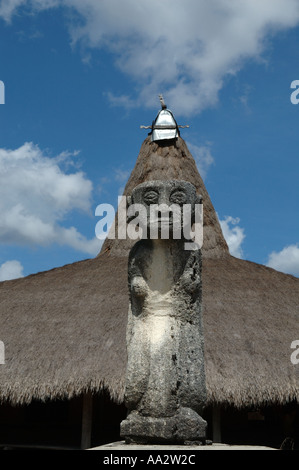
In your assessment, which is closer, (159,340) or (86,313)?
(159,340)

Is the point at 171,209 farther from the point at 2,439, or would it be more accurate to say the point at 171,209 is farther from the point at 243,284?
the point at 2,439

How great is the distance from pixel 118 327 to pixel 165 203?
7.20m

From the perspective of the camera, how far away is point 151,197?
4707 mm

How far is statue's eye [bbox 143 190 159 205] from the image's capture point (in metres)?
4.70

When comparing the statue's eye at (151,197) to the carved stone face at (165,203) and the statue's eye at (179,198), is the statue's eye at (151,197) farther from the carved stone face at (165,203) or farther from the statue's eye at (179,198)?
the statue's eye at (179,198)

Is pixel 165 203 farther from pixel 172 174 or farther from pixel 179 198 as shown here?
pixel 172 174

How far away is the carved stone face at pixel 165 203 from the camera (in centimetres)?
463

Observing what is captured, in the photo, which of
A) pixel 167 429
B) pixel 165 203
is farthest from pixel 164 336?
pixel 165 203

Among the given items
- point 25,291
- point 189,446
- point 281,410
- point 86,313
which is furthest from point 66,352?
point 189,446

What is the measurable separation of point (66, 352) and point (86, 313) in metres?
1.39

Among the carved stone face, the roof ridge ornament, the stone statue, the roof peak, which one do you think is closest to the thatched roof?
the roof peak

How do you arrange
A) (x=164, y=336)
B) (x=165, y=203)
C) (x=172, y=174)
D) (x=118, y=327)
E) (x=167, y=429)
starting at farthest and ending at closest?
(x=172, y=174)
(x=118, y=327)
(x=165, y=203)
(x=164, y=336)
(x=167, y=429)

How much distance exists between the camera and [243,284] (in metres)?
13.4

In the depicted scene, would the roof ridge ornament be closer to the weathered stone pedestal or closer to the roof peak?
the roof peak
